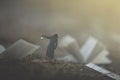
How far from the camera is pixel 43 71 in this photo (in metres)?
4.34

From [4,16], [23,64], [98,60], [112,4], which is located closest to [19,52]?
[23,64]

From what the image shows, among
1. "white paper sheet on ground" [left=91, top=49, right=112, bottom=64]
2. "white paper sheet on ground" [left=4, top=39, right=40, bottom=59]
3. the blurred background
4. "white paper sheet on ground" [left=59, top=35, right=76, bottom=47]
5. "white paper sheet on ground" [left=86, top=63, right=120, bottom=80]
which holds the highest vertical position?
the blurred background

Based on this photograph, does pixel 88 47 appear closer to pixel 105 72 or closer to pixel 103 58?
pixel 103 58

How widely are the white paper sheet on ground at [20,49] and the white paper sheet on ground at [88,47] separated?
56 centimetres

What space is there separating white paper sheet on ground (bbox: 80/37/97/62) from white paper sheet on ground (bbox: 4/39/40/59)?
0.56 metres

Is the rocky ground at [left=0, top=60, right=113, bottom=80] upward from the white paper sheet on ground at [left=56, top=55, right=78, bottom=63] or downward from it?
downward

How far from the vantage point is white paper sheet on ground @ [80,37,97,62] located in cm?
429

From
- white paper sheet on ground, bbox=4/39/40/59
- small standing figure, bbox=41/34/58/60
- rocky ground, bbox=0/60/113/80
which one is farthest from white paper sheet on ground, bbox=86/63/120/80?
white paper sheet on ground, bbox=4/39/40/59

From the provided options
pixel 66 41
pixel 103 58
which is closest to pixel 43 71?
pixel 66 41

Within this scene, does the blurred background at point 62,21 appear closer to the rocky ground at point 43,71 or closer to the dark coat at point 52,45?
the dark coat at point 52,45

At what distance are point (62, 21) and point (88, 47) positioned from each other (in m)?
0.44

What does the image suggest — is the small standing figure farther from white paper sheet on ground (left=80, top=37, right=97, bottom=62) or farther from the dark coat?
white paper sheet on ground (left=80, top=37, right=97, bottom=62)

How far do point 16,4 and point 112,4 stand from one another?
1153 mm

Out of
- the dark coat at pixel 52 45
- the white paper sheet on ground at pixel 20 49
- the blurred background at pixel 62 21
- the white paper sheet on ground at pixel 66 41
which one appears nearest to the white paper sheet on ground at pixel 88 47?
the blurred background at pixel 62 21
